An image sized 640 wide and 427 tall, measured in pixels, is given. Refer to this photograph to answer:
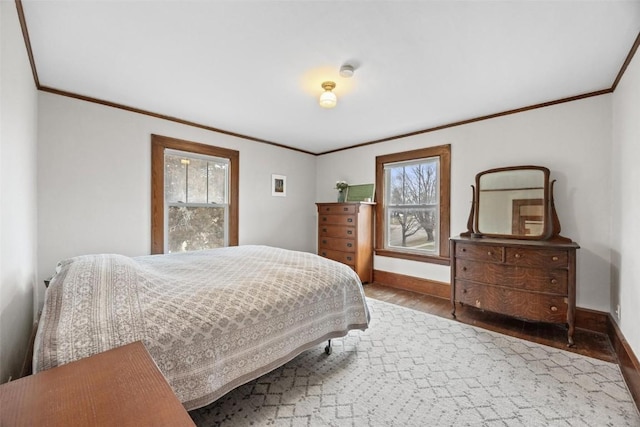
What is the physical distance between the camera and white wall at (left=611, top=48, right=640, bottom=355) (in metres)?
1.92

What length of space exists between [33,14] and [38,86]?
1268 millimetres

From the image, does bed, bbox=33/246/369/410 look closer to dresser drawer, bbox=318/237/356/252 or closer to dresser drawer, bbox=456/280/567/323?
dresser drawer, bbox=456/280/567/323

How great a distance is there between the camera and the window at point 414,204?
3.76 meters

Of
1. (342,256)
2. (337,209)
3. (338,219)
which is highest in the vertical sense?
(337,209)

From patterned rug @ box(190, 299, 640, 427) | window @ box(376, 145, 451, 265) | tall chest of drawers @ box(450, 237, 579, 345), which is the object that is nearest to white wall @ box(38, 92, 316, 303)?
patterned rug @ box(190, 299, 640, 427)

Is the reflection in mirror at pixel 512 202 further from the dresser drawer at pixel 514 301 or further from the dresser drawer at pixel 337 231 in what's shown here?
the dresser drawer at pixel 337 231

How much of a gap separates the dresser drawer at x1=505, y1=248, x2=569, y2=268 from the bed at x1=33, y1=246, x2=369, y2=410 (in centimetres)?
180

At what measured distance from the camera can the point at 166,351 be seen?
1222 mm

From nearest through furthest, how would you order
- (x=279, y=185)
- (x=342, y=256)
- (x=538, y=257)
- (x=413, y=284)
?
(x=538, y=257) → (x=413, y=284) → (x=342, y=256) → (x=279, y=185)

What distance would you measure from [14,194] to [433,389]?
2908 millimetres

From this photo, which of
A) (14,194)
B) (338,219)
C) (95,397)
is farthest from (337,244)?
(95,397)

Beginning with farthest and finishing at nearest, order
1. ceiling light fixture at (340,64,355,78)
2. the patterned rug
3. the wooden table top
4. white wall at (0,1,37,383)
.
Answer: ceiling light fixture at (340,64,355,78)
the patterned rug
white wall at (0,1,37,383)
the wooden table top

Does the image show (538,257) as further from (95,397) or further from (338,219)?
(95,397)

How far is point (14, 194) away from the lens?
1582mm
